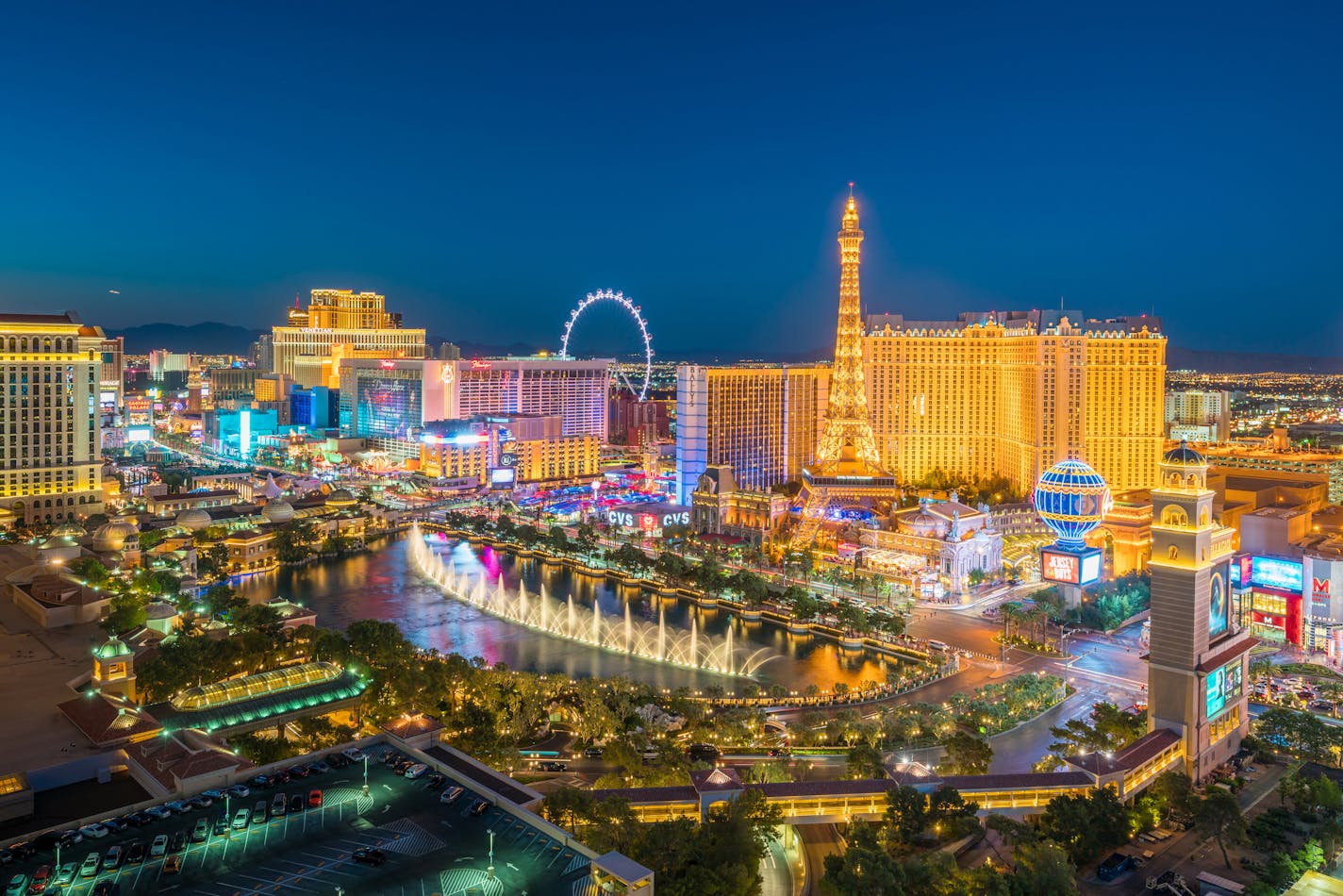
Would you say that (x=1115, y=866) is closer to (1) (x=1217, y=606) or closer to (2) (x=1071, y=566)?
(1) (x=1217, y=606)

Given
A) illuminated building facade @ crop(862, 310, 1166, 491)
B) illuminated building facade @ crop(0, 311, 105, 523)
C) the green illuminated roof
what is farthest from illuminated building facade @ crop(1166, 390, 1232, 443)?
illuminated building facade @ crop(0, 311, 105, 523)

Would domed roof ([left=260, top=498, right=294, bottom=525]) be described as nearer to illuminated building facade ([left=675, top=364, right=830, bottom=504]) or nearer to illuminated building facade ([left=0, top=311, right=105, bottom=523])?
illuminated building facade ([left=0, top=311, right=105, bottom=523])

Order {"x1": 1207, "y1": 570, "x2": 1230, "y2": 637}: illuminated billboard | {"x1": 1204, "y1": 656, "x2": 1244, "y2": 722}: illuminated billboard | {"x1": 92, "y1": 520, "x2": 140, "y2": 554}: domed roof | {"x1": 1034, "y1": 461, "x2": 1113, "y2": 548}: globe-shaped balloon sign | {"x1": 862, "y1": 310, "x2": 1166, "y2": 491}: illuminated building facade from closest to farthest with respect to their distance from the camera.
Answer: {"x1": 1204, "y1": 656, "x2": 1244, "y2": 722}: illuminated billboard
{"x1": 1207, "y1": 570, "x2": 1230, "y2": 637}: illuminated billboard
{"x1": 1034, "y1": 461, "x2": 1113, "y2": 548}: globe-shaped balloon sign
{"x1": 92, "y1": 520, "x2": 140, "y2": 554}: domed roof
{"x1": 862, "y1": 310, "x2": 1166, "y2": 491}: illuminated building facade

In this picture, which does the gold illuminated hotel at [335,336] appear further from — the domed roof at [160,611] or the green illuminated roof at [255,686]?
the green illuminated roof at [255,686]

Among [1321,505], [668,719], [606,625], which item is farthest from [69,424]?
[1321,505]

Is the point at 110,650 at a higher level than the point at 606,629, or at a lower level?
higher

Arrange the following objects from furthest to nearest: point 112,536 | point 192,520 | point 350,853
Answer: point 192,520, point 112,536, point 350,853

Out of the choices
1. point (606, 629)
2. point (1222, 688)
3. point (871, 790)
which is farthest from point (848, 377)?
point (871, 790)
